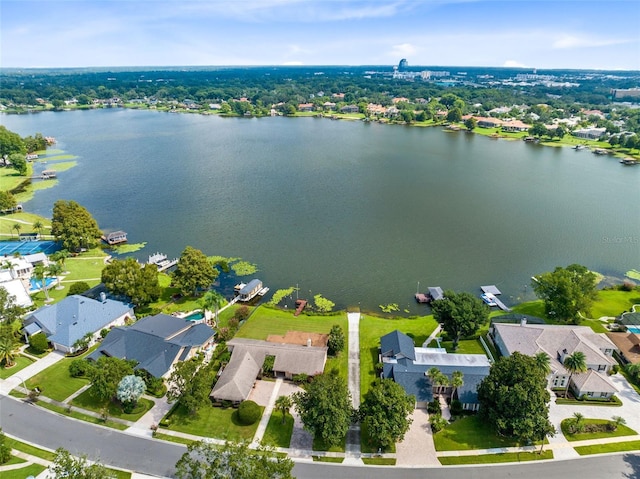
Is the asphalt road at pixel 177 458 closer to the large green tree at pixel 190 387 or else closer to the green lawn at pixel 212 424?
the green lawn at pixel 212 424

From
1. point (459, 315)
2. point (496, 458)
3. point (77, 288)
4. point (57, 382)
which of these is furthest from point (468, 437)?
point (77, 288)

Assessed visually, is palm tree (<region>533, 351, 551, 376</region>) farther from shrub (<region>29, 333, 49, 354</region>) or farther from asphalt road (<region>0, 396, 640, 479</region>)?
shrub (<region>29, 333, 49, 354</region>)

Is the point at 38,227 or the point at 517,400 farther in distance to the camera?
the point at 38,227

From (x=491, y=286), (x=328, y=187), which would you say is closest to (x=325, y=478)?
(x=491, y=286)

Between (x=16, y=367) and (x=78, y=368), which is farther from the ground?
(x=78, y=368)

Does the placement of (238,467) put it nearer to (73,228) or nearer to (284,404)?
(284,404)

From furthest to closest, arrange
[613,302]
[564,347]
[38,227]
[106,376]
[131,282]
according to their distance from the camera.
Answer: [38,227], [613,302], [131,282], [564,347], [106,376]

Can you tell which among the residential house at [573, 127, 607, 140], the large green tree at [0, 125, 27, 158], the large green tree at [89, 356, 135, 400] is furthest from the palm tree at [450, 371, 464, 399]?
the residential house at [573, 127, 607, 140]
